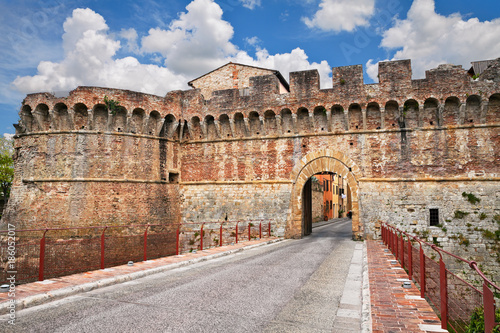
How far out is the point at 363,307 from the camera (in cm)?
550

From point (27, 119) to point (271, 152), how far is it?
13.2 metres

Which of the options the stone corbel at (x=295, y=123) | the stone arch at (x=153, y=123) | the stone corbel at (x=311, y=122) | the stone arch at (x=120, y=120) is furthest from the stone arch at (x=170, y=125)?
the stone corbel at (x=311, y=122)

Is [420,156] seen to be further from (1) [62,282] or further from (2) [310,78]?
(1) [62,282]

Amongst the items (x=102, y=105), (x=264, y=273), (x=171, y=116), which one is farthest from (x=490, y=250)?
(x=102, y=105)

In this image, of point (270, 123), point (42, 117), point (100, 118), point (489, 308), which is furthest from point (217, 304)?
point (42, 117)

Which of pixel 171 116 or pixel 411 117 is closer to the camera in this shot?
pixel 411 117

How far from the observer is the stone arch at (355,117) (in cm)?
1686

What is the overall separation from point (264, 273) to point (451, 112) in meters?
12.8

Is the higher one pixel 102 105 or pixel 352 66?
pixel 352 66

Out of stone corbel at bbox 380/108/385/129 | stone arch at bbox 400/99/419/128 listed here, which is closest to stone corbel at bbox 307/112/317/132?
stone corbel at bbox 380/108/385/129

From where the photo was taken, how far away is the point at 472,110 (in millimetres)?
15367

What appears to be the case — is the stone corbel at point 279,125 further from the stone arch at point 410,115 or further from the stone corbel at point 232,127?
the stone arch at point 410,115

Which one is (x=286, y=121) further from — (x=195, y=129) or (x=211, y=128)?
(x=195, y=129)

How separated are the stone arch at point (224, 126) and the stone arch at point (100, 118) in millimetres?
6139
